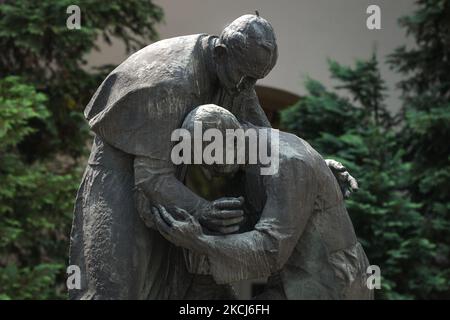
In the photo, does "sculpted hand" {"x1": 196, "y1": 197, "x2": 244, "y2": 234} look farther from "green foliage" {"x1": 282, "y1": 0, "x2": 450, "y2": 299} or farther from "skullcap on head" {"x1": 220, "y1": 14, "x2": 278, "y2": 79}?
"green foliage" {"x1": 282, "y1": 0, "x2": 450, "y2": 299}

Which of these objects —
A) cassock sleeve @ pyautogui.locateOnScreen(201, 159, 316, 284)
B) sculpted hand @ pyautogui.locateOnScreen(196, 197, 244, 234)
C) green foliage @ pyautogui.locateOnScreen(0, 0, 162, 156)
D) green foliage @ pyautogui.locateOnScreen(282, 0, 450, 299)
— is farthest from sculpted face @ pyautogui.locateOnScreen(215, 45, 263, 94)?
green foliage @ pyautogui.locateOnScreen(0, 0, 162, 156)

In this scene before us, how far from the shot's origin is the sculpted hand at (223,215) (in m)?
3.53

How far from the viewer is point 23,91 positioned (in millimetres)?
8219

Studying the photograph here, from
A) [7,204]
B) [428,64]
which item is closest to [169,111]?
[7,204]

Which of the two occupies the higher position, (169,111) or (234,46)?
(234,46)

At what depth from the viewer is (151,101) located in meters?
3.64

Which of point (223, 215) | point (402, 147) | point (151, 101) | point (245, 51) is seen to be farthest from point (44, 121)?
point (223, 215)

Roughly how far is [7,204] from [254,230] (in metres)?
4.85

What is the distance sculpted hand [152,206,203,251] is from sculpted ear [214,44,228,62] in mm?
654

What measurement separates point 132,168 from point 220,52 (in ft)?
1.91

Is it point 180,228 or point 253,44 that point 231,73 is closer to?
point 253,44

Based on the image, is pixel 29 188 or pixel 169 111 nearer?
pixel 169 111

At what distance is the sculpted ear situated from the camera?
3.72 metres
